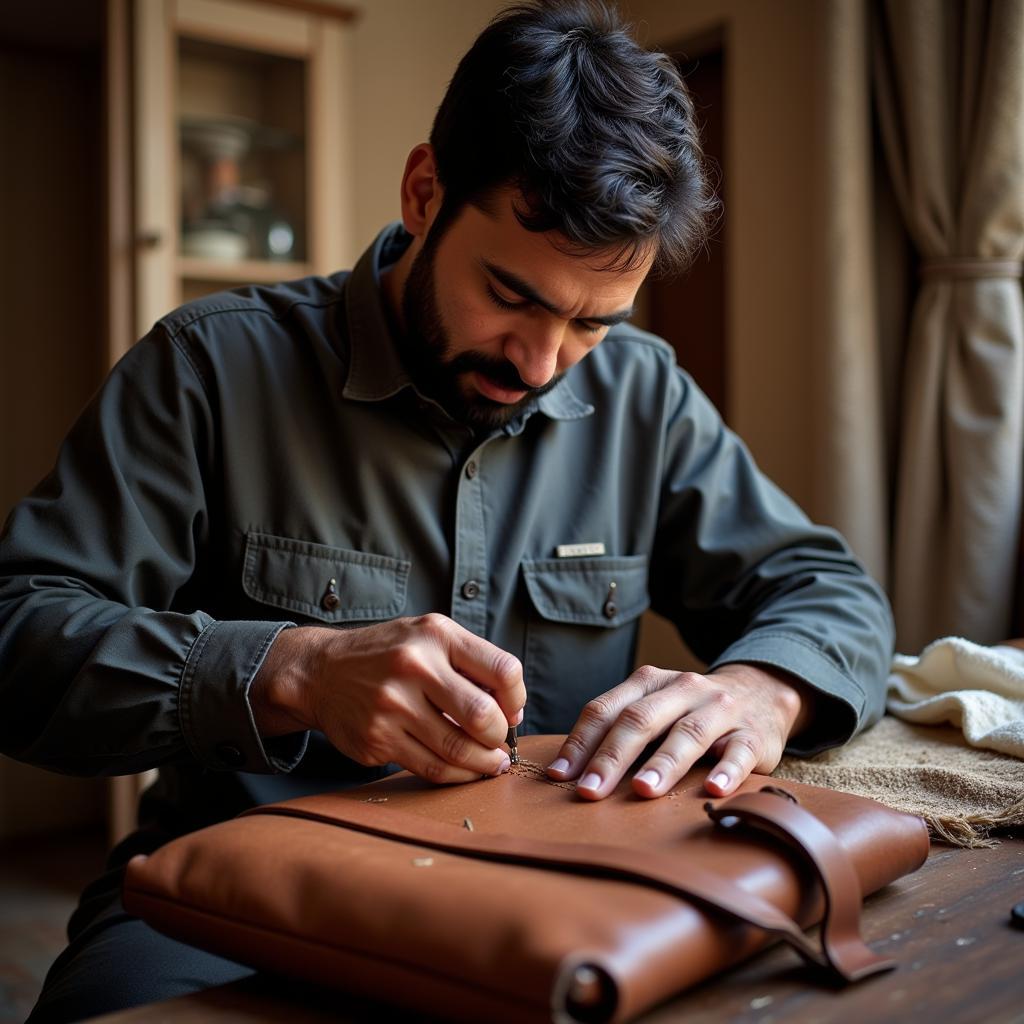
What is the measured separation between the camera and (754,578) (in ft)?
5.11

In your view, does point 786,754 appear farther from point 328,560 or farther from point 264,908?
point 264,908

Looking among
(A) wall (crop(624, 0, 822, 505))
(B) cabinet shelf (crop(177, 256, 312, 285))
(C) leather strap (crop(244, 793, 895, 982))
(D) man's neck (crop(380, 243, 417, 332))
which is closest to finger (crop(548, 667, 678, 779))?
(C) leather strap (crop(244, 793, 895, 982))

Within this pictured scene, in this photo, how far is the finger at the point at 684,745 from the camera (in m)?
0.96

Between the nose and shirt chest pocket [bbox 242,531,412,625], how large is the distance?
0.30 m

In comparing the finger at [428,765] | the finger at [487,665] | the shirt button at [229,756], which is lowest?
the shirt button at [229,756]

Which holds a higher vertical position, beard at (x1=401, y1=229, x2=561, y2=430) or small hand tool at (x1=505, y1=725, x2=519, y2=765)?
beard at (x1=401, y1=229, x2=561, y2=430)

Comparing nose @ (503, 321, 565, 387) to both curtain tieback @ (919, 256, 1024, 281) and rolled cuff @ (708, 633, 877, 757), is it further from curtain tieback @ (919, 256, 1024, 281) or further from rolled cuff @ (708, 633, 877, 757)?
curtain tieback @ (919, 256, 1024, 281)

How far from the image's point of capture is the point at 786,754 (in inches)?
51.8

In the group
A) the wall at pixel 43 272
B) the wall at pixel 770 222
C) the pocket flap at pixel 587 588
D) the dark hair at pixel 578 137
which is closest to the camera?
the dark hair at pixel 578 137

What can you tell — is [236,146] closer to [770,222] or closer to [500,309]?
[770,222]

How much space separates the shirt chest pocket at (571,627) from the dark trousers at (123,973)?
21.2 inches

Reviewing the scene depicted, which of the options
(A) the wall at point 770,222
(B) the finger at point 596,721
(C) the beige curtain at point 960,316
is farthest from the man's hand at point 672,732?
(A) the wall at point 770,222

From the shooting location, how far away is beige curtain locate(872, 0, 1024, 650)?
203 centimetres

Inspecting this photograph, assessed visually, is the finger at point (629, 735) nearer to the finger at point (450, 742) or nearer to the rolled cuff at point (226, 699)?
the finger at point (450, 742)
